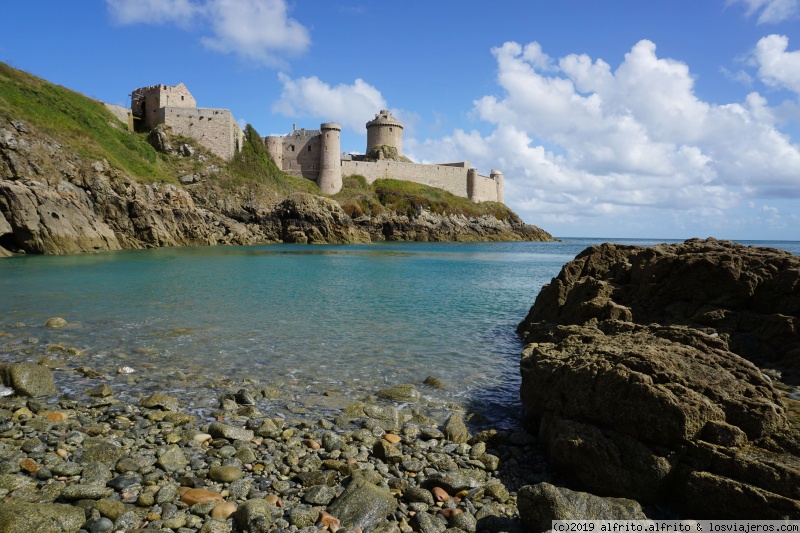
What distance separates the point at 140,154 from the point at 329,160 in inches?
1322

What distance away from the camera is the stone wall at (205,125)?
236ft

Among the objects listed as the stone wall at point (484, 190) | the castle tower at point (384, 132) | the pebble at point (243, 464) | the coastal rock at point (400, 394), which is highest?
the castle tower at point (384, 132)

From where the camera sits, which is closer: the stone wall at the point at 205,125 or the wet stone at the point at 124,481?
the wet stone at the point at 124,481

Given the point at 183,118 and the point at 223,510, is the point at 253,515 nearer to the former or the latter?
the point at 223,510

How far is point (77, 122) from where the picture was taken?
56.0 meters

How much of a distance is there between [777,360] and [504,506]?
23.6ft

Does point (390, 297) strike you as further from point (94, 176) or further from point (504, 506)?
point (94, 176)

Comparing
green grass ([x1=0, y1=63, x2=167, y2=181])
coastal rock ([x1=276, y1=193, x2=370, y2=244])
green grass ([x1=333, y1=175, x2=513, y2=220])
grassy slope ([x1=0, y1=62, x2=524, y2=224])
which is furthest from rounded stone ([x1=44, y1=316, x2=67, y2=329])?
green grass ([x1=333, y1=175, x2=513, y2=220])

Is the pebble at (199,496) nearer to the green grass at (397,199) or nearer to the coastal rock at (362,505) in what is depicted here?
the coastal rock at (362,505)

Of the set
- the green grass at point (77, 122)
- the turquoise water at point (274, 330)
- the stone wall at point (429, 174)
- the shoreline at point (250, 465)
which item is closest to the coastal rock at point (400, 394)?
the turquoise water at point (274, 330)

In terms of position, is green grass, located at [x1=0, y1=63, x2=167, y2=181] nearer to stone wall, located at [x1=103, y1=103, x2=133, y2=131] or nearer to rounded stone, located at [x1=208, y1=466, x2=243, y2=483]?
stone wall, located at [x1=103, y1=103, x2=133, y2=131]

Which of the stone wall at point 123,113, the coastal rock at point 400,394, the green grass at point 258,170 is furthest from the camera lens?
the green grass at point 258,170

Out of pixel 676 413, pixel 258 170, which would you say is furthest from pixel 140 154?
pixel 676 413

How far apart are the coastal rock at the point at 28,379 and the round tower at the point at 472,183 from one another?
102 meters
